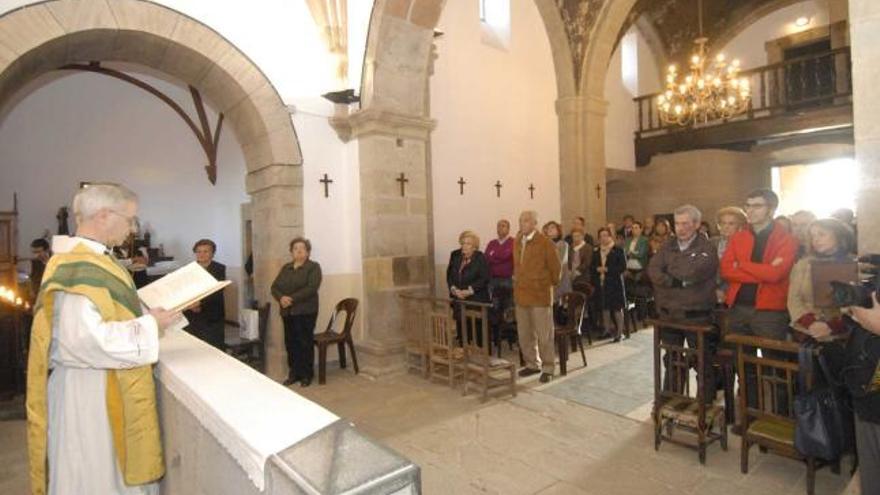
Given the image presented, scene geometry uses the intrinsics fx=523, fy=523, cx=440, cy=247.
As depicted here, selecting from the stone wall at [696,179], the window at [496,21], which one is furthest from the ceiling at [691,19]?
the window at [496,21]

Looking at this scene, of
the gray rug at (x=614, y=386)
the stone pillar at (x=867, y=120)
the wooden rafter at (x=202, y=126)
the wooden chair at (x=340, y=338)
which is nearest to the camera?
the stone pillar at (x=867, y=120)

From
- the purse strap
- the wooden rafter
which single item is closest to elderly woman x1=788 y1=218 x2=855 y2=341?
the purse strap

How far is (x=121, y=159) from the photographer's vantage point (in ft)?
31.1

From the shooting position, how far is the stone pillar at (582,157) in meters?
8.39

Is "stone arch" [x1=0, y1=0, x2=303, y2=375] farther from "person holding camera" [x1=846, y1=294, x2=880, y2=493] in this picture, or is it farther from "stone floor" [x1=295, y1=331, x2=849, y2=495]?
"person holding camera" [x1=846, y1=294, x2=880, y2=493]

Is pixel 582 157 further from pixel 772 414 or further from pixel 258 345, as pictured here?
pixel 772 414

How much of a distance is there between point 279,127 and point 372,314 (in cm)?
210

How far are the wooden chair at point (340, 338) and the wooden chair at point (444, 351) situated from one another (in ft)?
3.10

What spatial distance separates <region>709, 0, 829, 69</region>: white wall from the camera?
35.9ft

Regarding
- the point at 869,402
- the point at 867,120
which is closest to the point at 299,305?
the point at 869,402

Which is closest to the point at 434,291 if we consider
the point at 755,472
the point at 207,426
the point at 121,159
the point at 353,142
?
the point at 353,142

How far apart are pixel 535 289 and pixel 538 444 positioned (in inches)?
63.7

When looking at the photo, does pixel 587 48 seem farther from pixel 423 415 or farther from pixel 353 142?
pixel 423 415

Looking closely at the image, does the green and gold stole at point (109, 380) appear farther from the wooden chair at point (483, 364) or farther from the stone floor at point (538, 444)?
the wooden chair at point (483, 364)
